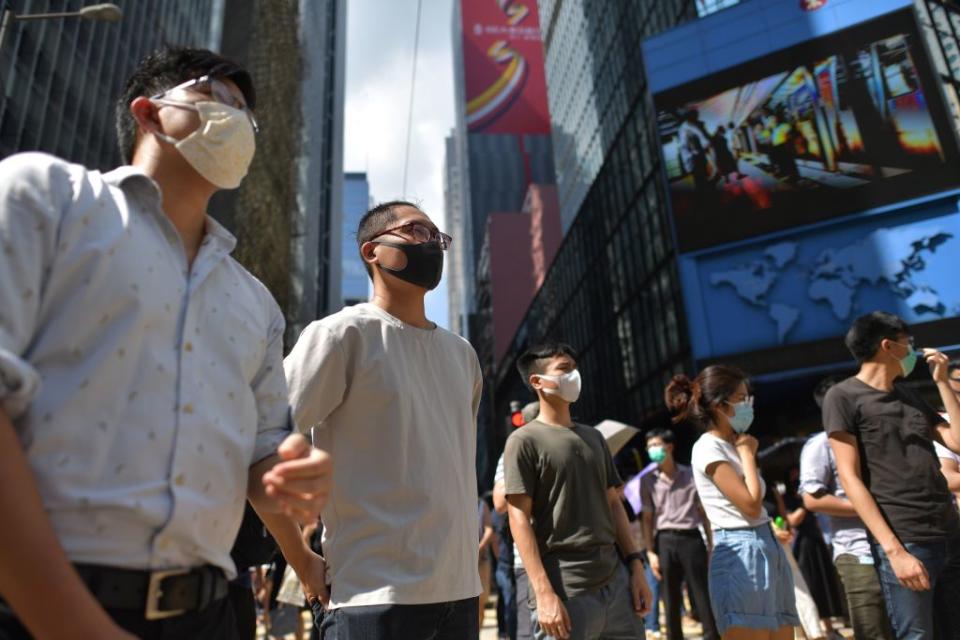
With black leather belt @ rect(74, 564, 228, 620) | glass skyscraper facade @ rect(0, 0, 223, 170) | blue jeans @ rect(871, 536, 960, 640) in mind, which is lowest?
blue jeans @ rect(871, 536, 960, 640)

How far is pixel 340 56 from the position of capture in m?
64.9

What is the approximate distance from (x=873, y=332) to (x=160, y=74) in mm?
3680

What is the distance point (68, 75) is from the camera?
906 inches

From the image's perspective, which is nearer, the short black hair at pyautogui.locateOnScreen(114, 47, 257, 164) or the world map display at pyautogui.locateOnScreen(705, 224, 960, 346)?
the short black hair at pyautogui.locateOnScreen(114, 47, 257, 164)

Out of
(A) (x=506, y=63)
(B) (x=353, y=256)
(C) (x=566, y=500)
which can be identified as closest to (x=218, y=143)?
(C) (x=566, y=500)

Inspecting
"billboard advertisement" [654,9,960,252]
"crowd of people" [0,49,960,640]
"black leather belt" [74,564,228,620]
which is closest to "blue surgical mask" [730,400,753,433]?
"crowd of people" [0,49,960,640]

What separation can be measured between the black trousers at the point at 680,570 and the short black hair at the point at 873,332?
11.8 ft

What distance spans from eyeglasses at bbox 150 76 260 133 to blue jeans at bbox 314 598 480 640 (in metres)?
1.36

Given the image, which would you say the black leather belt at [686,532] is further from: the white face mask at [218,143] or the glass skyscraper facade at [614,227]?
the glass skyscraper facade at [614,227]

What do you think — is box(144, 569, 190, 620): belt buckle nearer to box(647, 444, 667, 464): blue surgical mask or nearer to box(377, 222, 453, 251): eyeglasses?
box(377, 222, 453, 251): eyeglasses

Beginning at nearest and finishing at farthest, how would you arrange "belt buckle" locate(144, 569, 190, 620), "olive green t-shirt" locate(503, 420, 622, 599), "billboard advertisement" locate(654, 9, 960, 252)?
1. "belt buckle" locate(144, 569, 190, 620)
2. "olive green t-shirt" locate(503, 420, 622, 599)
3. "billboard advertisement" locate(654, 9, 960, 252)

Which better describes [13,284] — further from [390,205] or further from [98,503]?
[390,205]

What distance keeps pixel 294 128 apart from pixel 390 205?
43088mm

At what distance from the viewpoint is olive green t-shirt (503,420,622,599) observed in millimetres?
3389
